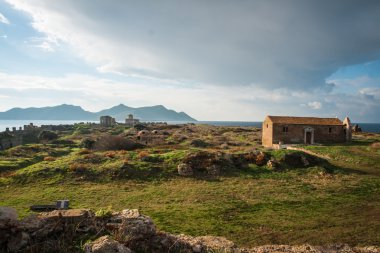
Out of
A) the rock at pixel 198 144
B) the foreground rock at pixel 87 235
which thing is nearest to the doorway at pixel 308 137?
the rock at pixel 198 144

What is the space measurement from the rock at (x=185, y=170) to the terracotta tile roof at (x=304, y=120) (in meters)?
28.9

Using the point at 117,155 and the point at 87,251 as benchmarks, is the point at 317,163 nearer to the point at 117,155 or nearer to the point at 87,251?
the point at 117,155

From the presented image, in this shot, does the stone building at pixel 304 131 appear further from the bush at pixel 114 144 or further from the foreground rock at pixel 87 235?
the foreground rock at pixel 87 235

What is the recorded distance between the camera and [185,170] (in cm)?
2866

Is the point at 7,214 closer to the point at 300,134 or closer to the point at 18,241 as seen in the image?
the point at 18,241

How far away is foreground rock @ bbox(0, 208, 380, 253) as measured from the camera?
8.51m

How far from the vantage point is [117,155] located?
3391 centimetres

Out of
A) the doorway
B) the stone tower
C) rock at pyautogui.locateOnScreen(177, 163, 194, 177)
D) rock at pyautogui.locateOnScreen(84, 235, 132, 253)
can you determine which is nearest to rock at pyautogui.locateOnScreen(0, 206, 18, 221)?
rock at pyautogui.locateOnScreen(84, 235, 132, 253)

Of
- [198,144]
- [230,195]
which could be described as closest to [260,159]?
[230,195]

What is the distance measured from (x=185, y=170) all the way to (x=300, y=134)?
106 feet

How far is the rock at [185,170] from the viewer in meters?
28.5

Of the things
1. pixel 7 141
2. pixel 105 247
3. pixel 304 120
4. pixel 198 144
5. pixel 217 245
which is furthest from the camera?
pixel 7 141

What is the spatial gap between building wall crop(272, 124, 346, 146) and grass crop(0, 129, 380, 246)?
55.8 feet

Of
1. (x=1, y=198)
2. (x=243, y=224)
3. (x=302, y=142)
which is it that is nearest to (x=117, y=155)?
(x=1, y=198)
